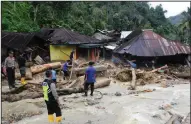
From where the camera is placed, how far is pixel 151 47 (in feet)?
80.3

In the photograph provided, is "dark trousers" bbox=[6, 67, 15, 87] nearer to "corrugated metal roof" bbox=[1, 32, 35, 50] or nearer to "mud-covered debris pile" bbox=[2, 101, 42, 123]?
"mud-covered debris pile" bbox=[2, 101, 42, 123]

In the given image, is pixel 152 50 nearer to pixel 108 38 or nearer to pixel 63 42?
pixel 63 42

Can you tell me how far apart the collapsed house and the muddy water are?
32.2 ft

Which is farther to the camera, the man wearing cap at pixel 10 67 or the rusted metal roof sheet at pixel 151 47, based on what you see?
the rusted metal roof sheet at pixel 151 47

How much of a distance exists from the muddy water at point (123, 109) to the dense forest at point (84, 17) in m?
17.2

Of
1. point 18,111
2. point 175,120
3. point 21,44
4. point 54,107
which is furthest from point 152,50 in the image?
point 54,107

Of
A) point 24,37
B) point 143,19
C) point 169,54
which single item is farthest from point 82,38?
point 143,19

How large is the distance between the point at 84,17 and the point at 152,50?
17964 millimetres

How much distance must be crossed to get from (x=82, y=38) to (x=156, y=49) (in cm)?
639

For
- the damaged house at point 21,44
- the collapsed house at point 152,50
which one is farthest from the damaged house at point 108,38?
the damaged house at point 21,44

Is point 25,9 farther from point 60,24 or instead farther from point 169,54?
point 169,54

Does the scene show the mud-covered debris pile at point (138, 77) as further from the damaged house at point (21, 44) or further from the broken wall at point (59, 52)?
the broken wall at point (59, 52)

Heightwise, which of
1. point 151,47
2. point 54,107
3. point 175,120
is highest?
point 151,47

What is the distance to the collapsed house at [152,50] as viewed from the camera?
23906mm
